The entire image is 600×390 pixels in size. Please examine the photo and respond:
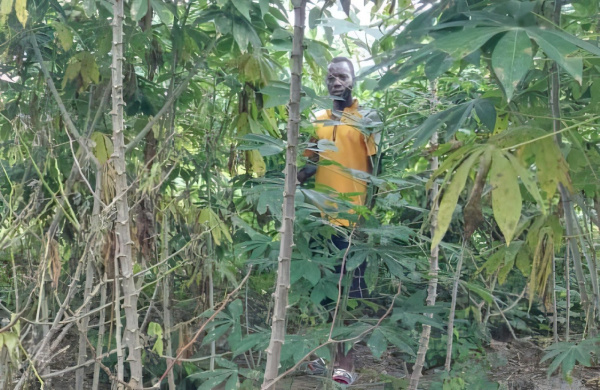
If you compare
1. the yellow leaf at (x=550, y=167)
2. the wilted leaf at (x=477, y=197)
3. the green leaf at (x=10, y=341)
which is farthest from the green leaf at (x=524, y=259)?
the green leaf at (x=10, y=341)

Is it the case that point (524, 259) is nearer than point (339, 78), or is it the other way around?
point (524, 259)

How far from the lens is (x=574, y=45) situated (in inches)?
45.9

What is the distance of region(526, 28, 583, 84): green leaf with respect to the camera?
112 cm

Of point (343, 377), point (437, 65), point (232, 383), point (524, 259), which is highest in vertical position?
point (437, 65)

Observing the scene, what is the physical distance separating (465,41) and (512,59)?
10 cm

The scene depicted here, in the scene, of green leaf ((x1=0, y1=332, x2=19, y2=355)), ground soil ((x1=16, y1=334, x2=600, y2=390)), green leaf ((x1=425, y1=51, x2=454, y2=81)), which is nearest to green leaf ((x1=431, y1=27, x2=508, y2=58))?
green leaf ((x1=425, y1=51, x2=454, y2=81))

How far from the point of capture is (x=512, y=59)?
113 centimetres

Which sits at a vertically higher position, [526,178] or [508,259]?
[526,178]

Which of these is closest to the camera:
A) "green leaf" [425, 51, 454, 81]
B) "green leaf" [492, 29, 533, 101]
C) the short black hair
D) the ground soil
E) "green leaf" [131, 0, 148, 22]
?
"green leaf" [492, 29, 533, 101]

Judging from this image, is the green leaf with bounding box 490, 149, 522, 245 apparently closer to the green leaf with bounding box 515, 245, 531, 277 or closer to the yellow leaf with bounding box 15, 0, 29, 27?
the green leaf with bounding box 515, 245, 531, 277

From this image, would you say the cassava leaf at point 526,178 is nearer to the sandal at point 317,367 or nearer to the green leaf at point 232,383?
the green leaf at point 232,383

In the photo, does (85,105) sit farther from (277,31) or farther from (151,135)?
(277,31)

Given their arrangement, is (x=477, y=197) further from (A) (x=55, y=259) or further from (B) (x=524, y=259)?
(A) (x=55, y=259)

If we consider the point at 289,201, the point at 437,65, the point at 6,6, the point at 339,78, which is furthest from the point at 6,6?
the point at 339,78
